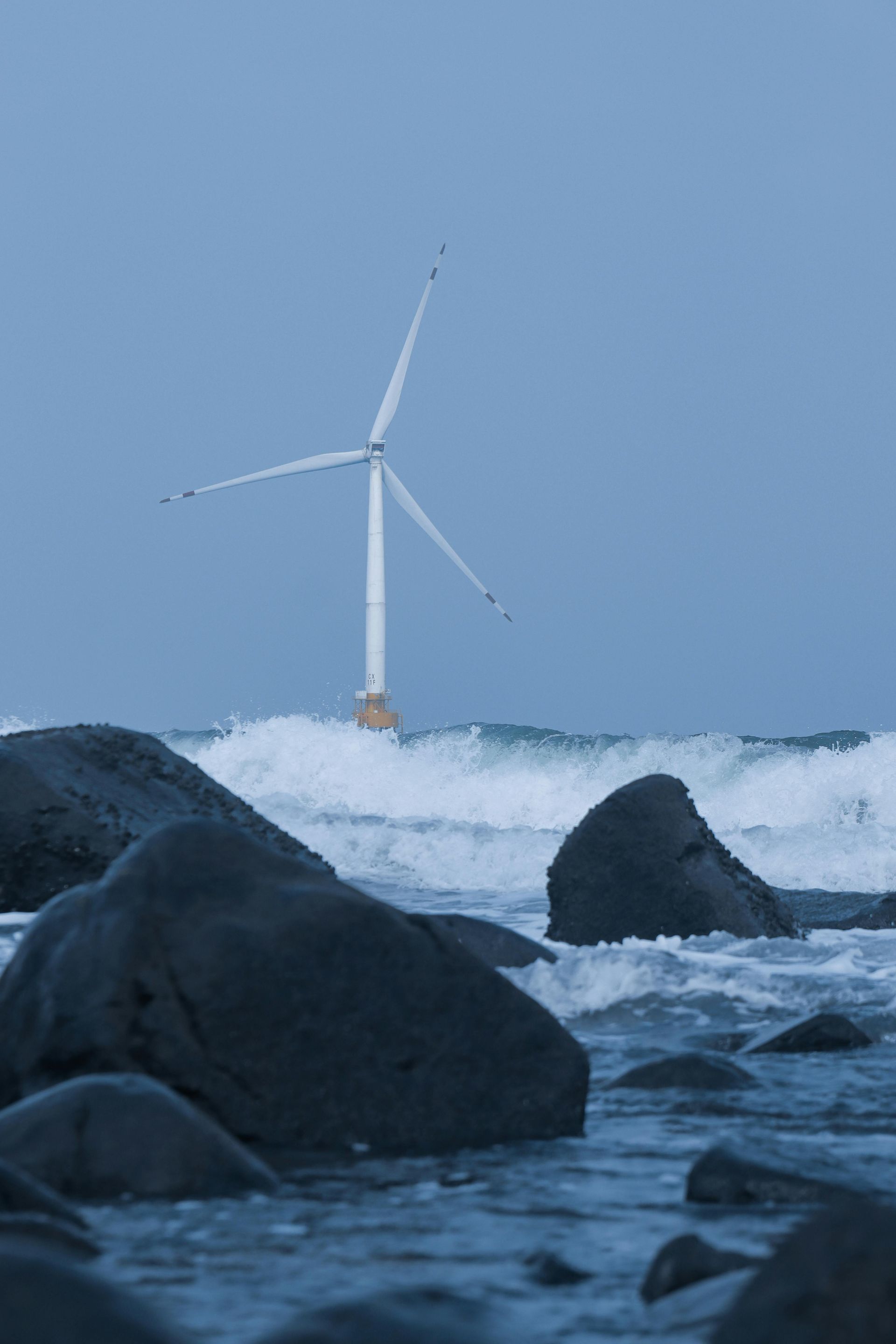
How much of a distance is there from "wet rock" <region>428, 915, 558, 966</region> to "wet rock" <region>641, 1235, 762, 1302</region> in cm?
511

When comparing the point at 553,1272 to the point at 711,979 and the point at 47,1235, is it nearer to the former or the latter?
the point at 47,1235

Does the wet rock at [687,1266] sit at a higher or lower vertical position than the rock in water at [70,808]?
lower

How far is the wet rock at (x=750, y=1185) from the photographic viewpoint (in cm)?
414

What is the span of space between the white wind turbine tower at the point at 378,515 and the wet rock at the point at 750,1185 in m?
32.3

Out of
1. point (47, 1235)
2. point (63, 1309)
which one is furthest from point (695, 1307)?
point (47, 1235)

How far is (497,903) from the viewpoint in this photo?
1489 centimetres

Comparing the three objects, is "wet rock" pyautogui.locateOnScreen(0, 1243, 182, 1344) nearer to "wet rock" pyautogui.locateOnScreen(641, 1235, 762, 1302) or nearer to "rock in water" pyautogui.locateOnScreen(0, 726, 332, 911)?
"wet rock" pyautogui.locateOnScreen(641, 1235, 762, 1302)

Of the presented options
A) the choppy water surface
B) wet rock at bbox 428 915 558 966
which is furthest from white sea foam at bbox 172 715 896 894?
wet rock at bbox 428 915 558 966

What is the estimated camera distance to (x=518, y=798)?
1083 inches

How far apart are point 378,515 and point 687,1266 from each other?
37830mm

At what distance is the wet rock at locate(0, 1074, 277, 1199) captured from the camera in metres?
4.14

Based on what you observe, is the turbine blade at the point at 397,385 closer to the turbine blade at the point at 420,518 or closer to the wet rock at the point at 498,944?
the turbine blade at the point at 420,518

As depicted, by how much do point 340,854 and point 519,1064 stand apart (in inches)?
575

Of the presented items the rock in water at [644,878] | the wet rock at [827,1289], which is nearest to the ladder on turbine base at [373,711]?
the rock in water at [644,878]
